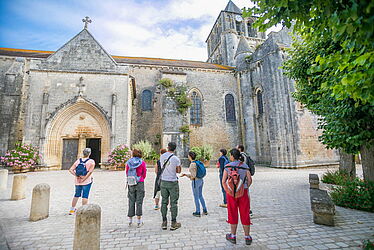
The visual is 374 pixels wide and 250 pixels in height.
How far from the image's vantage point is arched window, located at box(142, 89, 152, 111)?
58.6 ft

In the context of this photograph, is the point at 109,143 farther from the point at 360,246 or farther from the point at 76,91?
the point at 360,246

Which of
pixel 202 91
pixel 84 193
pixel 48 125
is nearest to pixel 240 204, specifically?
pixel 84 193

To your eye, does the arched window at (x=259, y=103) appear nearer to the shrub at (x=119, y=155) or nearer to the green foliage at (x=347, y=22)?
the shrub at (x=119, y=155)

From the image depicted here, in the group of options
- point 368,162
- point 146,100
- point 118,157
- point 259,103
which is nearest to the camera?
point 368,162

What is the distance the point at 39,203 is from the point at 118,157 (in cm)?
755

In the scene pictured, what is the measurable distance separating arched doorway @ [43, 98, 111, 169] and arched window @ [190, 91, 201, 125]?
8.45 m

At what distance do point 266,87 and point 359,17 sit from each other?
1540 centimetres

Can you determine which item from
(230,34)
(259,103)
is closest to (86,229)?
(259,103)

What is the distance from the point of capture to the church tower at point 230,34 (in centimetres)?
2512

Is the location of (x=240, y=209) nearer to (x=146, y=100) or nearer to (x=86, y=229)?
(x=86, y=229)

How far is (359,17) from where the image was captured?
1.72 m

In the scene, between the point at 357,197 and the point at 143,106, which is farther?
the point at 143,106

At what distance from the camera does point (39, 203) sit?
3.91m

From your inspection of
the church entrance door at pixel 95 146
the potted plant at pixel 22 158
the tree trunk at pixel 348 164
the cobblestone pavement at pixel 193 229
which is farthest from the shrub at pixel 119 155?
the tree trunk at pixel 348 164
